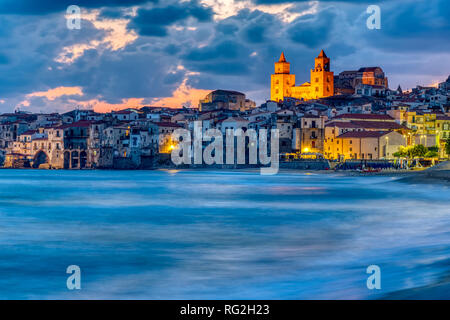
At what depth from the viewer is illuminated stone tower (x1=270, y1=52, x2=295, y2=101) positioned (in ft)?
450

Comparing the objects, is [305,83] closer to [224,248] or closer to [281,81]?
[281,81]

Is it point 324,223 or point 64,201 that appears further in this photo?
point 64,201

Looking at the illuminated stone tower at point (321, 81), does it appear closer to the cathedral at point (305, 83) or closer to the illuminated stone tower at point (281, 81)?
the cathedral at point (305, 83)

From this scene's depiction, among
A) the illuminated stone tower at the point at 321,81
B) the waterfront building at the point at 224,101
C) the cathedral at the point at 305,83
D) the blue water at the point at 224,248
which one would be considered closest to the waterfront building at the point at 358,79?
→ the illuminated stone tower at the point at 321,81

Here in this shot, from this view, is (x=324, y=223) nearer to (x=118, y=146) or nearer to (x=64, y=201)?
(x=64, y=201)

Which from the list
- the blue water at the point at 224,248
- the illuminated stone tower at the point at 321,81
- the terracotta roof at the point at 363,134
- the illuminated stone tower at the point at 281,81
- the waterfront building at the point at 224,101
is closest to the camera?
the blue water at the point at 224,248

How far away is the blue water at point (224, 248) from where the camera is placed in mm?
9758

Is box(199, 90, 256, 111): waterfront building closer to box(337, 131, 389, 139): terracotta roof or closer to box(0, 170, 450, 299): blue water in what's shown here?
box(337, 131, 389, 139): terracotta roof

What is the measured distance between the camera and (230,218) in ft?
73.2

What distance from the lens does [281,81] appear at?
138250mm

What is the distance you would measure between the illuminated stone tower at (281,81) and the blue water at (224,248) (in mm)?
109857

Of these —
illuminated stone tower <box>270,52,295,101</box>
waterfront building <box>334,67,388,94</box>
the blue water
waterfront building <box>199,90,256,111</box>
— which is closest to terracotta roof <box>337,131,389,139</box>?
the blue water

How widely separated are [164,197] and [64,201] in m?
5.88
